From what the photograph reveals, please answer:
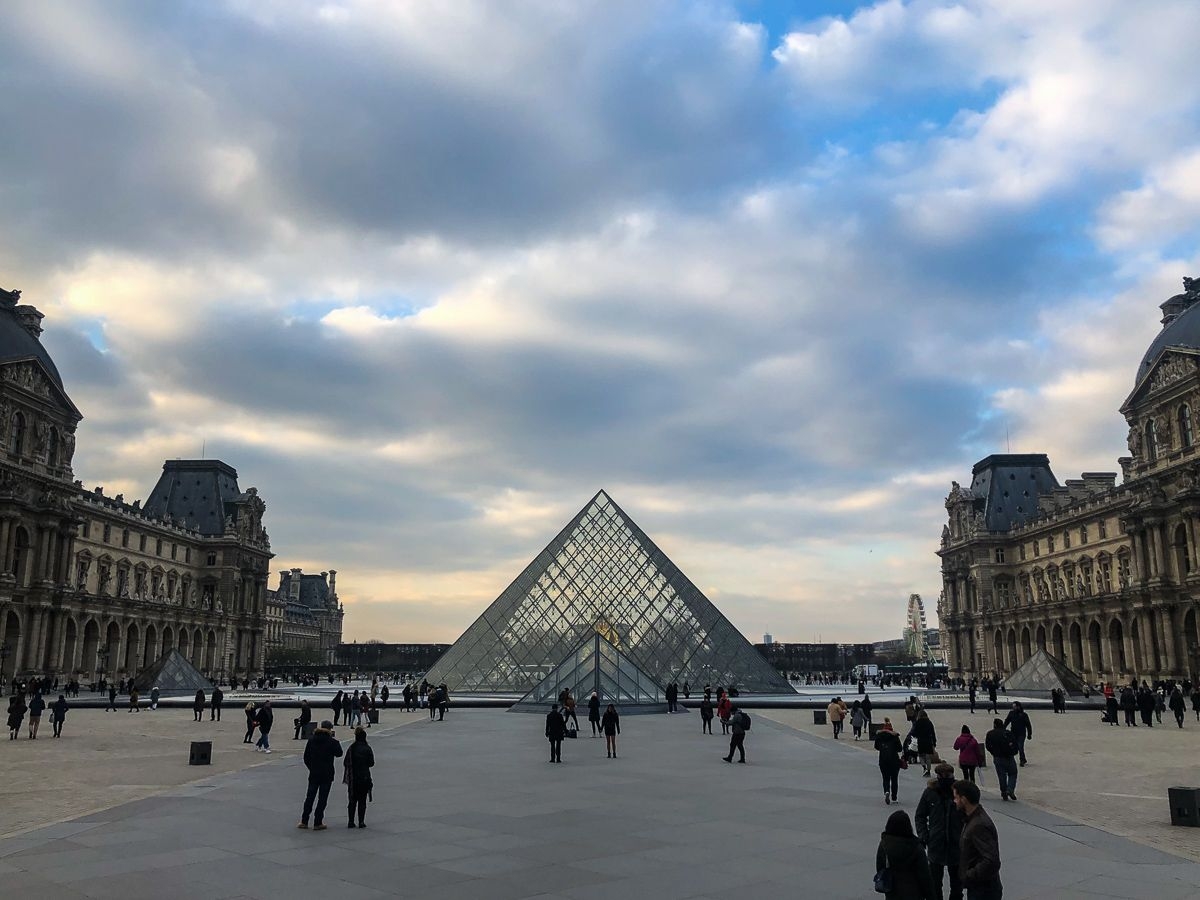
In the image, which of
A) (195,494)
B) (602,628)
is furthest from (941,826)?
(195,494)

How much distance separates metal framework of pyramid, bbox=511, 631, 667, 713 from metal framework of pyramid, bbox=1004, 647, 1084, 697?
19.9 metres

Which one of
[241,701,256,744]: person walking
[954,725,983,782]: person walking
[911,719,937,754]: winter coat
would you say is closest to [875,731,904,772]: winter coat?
[954,725,983,782]: person walking

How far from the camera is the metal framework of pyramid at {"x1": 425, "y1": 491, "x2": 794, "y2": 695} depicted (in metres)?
36.7

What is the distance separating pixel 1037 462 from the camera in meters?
74.8

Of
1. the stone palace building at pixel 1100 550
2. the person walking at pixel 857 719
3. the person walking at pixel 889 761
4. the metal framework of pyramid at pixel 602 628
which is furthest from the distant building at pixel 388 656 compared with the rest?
the person walking at pixel 889 761

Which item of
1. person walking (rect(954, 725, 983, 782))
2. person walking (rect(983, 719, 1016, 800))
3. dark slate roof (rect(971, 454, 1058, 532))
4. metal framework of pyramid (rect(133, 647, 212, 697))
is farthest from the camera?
dark slate roof (rect(971, 454, 1058, 532))

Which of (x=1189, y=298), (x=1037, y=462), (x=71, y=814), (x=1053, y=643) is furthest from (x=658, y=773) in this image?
(x=1037, y=462)

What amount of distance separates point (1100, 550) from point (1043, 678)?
725 inches

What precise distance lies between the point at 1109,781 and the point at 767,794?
17.1 ft

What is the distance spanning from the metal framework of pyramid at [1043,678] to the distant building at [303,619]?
83472 millimetres

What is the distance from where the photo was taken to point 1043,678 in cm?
4012

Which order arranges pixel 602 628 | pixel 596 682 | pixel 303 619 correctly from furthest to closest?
pixel 303 619 → pixel 602 628 → pixel 596 682

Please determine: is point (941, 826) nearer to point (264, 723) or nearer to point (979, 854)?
point (979, 854)

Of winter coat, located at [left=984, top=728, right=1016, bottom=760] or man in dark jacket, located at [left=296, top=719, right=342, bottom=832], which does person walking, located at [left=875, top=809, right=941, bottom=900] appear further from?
winter coat, located at [left=984, top=728, right=1016, bottom=760]
